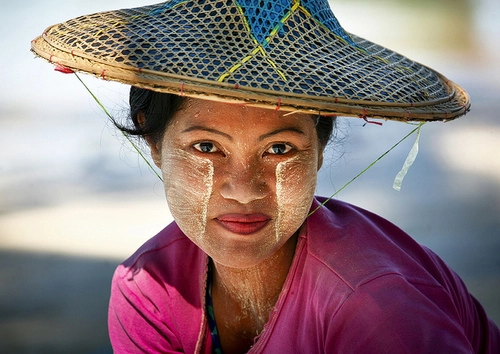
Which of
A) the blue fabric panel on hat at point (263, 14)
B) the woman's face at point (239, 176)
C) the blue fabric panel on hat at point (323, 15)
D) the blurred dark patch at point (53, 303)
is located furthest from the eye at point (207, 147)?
the blurred dark patch at point (53, 303)

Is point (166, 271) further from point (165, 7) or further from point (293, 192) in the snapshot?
point (165, 7)

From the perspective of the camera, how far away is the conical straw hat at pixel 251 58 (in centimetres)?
182

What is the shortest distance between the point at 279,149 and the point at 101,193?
2.81m

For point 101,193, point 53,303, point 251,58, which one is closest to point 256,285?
point 251,58

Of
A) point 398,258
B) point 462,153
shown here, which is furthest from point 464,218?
point 398,258

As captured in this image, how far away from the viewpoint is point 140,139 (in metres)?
2.53

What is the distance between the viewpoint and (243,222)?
2.15 m

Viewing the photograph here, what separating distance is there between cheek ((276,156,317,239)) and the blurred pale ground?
1.24 feet

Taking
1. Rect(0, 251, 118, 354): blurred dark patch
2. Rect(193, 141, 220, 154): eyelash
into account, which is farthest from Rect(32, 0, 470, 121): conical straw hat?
Rect(0, 251, 118, 354): blurred dark patch

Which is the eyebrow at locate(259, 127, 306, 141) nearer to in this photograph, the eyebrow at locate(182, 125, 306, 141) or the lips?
the eyebrow at locate(182, 125, 306, 141)

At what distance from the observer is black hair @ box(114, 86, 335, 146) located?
2.24m

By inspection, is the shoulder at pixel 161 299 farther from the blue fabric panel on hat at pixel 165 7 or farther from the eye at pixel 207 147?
the blue fabric panel on hat at pixel 165 7

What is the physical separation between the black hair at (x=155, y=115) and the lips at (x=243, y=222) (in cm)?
32

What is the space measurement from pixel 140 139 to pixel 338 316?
34.2 inches
